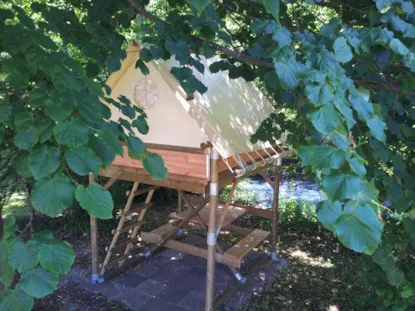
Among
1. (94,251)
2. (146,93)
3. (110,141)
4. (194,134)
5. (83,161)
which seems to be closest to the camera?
(83,161)

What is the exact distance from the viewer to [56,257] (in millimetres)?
935

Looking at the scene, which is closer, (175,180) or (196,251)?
(175,180)

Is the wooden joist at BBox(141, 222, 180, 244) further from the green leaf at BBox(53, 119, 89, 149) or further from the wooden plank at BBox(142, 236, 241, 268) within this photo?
the green leaf at BBox(53, 119, 89, 149)

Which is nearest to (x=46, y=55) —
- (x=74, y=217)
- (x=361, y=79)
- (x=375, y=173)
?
(x=361, y=79)

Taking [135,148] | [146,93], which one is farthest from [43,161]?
[146,93]

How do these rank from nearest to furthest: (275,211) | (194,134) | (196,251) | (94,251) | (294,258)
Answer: (194,134), (196,251), (94,251), (275,211), (294,258)

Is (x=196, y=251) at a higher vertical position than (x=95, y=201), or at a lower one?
lower

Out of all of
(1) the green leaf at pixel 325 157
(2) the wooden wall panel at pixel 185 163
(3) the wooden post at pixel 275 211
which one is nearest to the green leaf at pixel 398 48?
(1) the green leaf at pixel 325 157

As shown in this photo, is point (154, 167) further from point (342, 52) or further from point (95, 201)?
point (342, 52)

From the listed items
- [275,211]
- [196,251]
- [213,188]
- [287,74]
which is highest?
[287,74]

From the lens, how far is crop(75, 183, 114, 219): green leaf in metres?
0.93

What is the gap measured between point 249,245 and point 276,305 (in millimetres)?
795

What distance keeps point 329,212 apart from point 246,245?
12.3ft

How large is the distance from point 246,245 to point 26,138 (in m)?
3.87
